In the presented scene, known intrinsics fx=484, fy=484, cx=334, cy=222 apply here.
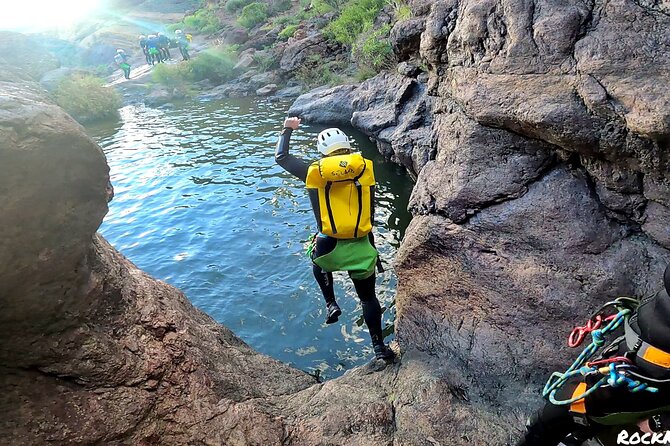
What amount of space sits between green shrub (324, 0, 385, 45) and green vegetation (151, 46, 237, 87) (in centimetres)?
896

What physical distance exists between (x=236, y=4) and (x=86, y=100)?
91.3 feet

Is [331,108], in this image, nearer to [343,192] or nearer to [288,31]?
[343,192]

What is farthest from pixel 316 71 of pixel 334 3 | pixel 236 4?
pixel 236 4

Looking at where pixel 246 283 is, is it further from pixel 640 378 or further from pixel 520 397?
pixel 640 378

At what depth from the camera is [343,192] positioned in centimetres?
500

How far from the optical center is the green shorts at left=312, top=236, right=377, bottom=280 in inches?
204

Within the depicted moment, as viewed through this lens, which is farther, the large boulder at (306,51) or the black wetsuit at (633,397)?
the large boulder at (306,51)

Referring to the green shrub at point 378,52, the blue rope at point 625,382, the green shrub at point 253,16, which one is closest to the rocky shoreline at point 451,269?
the blue rope at point 625,382

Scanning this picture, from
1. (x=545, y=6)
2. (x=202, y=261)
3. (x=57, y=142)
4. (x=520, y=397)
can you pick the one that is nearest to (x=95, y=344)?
(x=57, y=142)

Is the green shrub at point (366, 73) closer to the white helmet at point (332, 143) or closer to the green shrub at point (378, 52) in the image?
the green shrub at point (378, 52)

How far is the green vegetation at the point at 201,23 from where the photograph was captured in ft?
147

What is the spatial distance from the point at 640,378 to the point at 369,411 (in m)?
2.22

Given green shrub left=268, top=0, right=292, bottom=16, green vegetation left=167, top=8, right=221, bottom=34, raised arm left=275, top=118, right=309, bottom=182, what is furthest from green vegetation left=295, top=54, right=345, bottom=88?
green vegetation left=167, top=8, right=221, bottom=34

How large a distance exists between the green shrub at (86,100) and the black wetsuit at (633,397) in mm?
25697
